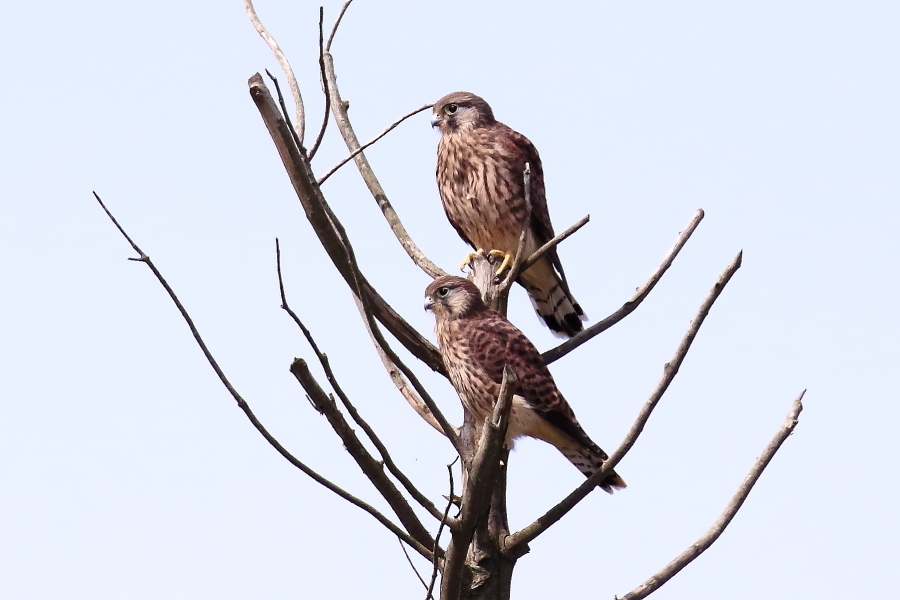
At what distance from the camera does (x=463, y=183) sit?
5125mm

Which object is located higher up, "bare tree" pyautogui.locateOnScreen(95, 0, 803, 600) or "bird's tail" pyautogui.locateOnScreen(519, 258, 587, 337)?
"bird's tail" pyautogui.locateOnScreen(519, 258, 587, 337)

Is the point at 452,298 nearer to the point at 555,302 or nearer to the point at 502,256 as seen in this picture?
the point at 502,256

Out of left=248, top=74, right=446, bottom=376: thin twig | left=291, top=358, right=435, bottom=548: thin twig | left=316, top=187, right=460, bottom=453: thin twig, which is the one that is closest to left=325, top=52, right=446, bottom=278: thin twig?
left=248, top=74, right=446, bottom=376: thin twig

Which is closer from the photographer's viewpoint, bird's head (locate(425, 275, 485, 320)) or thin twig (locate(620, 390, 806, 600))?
thin twig (locate(620, 390, 806, 600))

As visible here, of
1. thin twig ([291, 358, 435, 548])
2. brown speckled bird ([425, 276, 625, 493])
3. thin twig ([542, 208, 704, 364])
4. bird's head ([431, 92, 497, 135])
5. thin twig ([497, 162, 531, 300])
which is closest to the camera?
A: thin twig ([291, 358, 435, 548])

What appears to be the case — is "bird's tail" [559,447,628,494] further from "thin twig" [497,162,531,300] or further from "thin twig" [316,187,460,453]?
"thin twig" [316,187,460,453]

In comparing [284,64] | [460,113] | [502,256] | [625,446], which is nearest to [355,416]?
[625,446]

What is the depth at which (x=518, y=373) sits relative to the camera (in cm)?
411

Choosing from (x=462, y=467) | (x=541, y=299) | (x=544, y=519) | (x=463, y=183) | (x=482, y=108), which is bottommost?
(x=544, y=519)

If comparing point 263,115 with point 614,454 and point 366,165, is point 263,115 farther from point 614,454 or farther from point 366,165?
point 366,165

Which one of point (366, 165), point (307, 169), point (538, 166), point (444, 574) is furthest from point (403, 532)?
point (538, 166)

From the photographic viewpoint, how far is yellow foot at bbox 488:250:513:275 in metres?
4.70

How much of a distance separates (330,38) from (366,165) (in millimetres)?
530

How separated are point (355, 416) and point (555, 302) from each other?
2.81m
